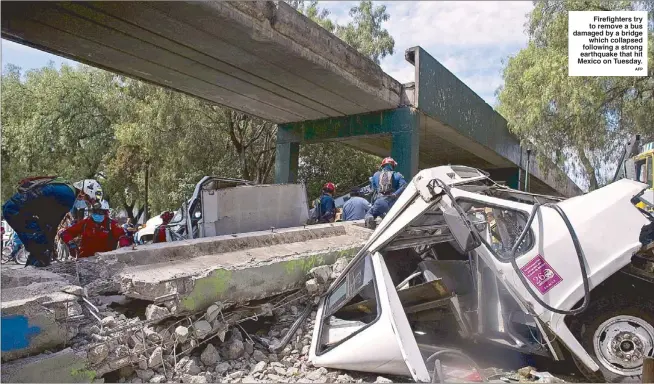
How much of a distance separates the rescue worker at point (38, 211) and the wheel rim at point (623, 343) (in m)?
5.13

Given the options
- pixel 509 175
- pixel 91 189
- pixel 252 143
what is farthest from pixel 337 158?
pixel 91 189

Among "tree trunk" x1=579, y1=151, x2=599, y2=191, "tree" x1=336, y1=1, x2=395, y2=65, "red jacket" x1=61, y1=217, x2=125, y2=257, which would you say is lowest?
"red jacket" x1=61, y1=217, x2=125, y2=257

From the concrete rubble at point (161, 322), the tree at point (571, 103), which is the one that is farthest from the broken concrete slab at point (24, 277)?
the tree at point (571, 103)

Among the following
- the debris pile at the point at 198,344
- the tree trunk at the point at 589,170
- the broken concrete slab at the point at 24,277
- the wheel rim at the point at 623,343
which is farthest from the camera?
the tree trunk at the point at 589,170

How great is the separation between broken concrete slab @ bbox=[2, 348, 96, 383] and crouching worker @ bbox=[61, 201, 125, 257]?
2926mm

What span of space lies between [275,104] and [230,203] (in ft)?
11.1

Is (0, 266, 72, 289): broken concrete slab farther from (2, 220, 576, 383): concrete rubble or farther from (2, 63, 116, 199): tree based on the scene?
(2, 63, 116, 199): tree

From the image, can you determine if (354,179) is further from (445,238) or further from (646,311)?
(646,311)

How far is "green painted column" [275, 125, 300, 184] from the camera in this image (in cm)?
1180

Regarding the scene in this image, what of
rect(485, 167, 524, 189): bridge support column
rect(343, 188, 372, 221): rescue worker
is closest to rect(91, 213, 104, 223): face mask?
rect(343, 188, 372, 221): rescue worker

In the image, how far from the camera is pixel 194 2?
215 inches

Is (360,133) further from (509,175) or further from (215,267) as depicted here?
(509,175)

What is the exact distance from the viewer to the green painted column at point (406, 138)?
31.8ft

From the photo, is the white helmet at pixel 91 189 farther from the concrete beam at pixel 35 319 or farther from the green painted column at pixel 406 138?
the green painted column at pixel 406 138
